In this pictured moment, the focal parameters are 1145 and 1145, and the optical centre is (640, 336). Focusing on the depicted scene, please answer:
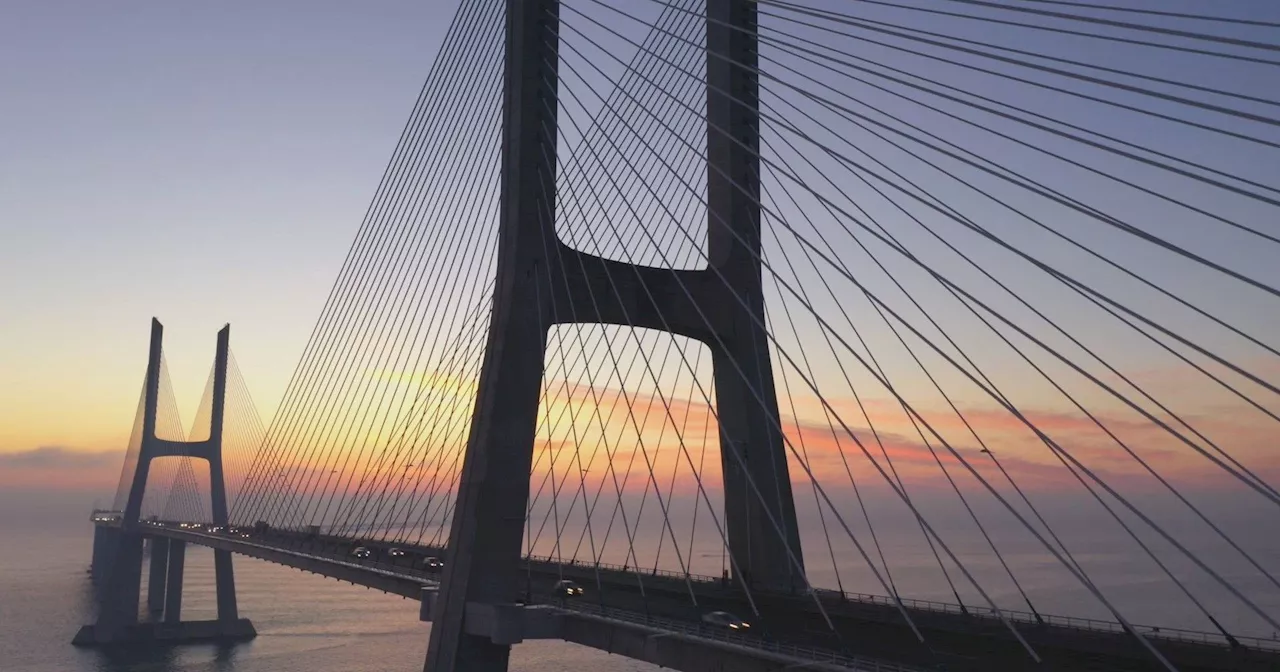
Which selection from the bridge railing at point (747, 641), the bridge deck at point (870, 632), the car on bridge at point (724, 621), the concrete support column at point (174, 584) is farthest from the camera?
the concrete support column at point (174, 584)

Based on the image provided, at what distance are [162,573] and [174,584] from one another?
22.2ft

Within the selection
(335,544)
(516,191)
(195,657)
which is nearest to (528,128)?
(516,191)

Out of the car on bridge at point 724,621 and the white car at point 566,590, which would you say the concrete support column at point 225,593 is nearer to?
the white car at point 566,590

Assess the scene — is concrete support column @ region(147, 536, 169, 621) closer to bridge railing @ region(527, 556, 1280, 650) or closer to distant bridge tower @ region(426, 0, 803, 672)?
bridge railing @ region(527, 556, 1280, 650)

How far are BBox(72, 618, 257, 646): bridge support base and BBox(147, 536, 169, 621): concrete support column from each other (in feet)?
15.0

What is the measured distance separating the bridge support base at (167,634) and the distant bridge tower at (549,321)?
2435 inches

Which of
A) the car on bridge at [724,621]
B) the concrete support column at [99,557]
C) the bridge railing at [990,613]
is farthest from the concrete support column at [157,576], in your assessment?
the car on bridge at [724,621]

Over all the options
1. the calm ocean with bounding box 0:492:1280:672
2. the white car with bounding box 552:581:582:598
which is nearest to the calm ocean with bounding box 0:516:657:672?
the calm ocean with bounding box 0:492:1280:672

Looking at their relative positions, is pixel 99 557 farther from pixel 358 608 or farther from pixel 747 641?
pixel 747 641

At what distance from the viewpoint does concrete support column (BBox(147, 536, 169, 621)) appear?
87.9 metres

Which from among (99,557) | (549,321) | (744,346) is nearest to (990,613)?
(744,346)

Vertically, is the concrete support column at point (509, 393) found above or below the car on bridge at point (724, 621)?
above

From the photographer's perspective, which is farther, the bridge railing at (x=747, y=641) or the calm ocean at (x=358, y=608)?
the calm ocean at (x=358, y=608)

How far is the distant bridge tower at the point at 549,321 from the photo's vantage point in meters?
28.4
